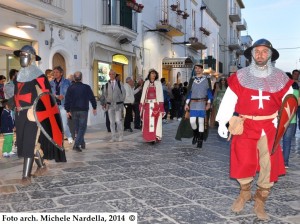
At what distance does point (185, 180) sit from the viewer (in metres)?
5.77

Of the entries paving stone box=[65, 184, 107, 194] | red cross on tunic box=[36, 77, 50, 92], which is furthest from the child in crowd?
paving stone box=[65, 184, 107, 194]

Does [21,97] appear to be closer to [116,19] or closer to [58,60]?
[58,60]

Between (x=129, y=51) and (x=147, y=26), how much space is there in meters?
2.90

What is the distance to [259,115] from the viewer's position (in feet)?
13.3

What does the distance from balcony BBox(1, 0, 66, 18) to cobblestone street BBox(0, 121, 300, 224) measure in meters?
4.95

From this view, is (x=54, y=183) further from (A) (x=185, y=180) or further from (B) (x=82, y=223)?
(B) (x=82, y=223)

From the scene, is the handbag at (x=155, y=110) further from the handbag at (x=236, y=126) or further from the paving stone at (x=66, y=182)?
the handbag at (x=236, y=126)

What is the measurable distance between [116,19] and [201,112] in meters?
9.14

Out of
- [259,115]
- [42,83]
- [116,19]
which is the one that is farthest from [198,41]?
[259,115]

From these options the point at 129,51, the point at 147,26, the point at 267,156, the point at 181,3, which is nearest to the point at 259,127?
the point at 267,156

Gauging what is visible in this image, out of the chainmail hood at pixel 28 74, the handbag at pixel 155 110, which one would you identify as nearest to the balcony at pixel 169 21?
the handbag at pixel 155 110

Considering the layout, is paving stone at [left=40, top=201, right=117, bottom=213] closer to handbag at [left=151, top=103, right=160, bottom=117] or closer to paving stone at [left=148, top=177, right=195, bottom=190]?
paving stone at [left=148, top=177, right=195, bottom=190]

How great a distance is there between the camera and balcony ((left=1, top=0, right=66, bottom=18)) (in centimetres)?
1095

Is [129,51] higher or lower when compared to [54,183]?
higher
